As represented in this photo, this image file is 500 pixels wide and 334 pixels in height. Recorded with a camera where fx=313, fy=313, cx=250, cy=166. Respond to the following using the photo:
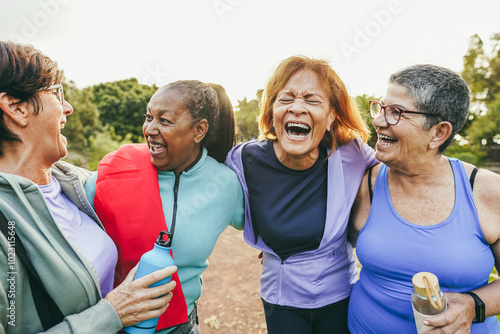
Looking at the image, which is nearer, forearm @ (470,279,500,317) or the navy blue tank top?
forearm @ (470,279,500,317)

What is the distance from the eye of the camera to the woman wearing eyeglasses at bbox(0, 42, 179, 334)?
1.33m

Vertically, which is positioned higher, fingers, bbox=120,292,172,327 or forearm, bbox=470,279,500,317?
forearm, bbox=470,279,500,317

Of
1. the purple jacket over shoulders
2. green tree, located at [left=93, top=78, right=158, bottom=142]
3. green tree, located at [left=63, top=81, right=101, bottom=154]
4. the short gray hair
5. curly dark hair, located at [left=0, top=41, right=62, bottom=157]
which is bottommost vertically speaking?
green tree, located at [left=93, top=78, right=158, bottom=142]

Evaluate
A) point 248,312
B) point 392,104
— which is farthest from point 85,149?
point 392,104

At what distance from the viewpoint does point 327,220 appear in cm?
223

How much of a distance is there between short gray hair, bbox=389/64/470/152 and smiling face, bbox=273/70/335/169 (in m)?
0.60

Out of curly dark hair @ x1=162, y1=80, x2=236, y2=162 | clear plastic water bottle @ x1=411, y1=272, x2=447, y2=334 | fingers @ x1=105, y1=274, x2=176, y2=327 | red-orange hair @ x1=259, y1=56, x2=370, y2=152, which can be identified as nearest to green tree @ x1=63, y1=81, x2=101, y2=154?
curly dark hair @ x1=162, y1=80, x2=236, y2=162

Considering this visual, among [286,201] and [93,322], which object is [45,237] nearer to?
[93,322]

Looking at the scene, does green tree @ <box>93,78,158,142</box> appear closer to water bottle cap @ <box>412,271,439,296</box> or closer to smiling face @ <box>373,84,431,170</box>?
smiling face @ <box>373,84,431,170</box>

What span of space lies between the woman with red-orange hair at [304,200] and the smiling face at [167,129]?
0.54m

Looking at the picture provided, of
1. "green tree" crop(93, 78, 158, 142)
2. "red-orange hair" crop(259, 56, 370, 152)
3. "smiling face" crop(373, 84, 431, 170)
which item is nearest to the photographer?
"smiling face" crop(373, 84, 431, 170)

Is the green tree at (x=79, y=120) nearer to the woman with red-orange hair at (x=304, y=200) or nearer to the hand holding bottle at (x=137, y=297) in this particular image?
the woman with red-orange hair at (x=304, y=200)

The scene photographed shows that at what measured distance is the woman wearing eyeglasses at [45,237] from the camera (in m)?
1.33

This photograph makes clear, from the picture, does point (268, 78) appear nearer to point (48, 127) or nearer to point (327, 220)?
point (327, 220)
